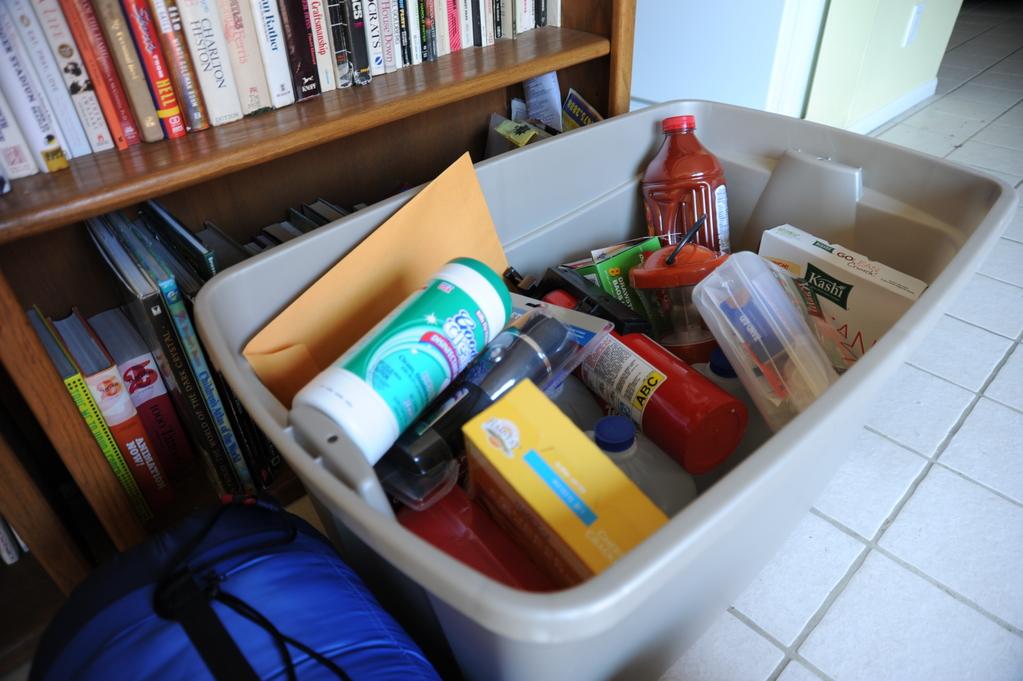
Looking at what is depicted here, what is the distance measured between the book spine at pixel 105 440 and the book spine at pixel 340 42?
0.43 metres

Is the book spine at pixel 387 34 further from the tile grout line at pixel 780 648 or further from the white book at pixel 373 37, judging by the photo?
the tile grout line at pixel 780 648

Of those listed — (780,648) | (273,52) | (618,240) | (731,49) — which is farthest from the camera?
(731,49)

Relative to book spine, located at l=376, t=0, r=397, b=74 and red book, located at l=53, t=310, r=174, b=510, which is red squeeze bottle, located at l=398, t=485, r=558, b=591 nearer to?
red book, located at l=53, t=310, r=174, b=510

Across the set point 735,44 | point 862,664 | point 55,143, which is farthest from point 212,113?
point 735,44

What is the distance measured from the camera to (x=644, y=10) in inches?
64.3

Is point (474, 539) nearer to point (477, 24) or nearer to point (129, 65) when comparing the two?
point (129, 65)

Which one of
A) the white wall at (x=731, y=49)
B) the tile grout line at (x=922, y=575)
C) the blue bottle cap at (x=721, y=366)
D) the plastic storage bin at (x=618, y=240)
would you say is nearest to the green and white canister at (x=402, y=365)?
the plastic storage bin at (x=618, y=240)

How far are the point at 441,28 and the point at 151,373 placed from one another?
542 mm

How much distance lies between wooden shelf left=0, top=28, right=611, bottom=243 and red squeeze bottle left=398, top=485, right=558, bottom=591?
1.18 feet

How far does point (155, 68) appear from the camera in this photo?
23.8 inches

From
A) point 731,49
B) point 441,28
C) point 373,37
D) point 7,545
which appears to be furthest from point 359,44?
point 731,49

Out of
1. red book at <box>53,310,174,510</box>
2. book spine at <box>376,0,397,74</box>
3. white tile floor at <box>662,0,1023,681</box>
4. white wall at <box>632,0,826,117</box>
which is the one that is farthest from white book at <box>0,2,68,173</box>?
white wall at <box>632,0,826,117</box>

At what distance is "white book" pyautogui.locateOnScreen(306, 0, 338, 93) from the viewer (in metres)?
0.68

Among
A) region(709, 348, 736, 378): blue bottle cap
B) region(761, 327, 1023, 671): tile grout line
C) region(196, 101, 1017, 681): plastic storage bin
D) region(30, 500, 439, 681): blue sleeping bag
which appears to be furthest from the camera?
region(761, 327, 1023, 671): tile grout line
